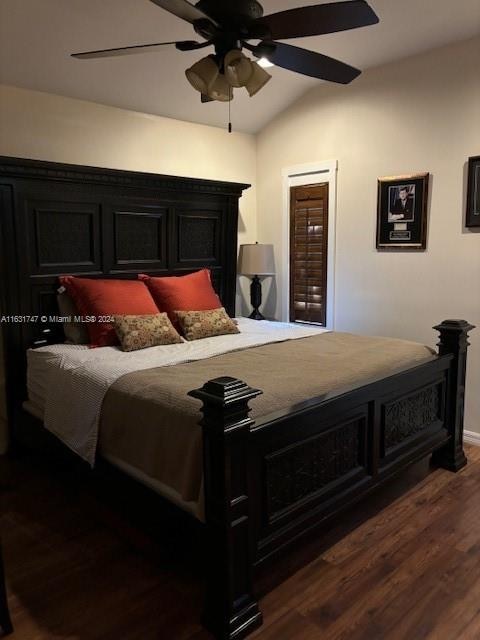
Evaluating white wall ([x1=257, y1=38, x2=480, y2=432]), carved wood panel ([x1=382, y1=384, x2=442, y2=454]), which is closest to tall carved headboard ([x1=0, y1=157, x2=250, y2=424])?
white wall ([x1=257, y1=38, x2=480, y2=432])

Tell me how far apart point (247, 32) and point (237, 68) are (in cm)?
14

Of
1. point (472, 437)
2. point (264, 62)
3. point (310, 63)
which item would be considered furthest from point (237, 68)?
point (472, 437)

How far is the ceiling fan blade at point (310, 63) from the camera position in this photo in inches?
85.3

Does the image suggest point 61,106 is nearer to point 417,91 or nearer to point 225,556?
point 417,91

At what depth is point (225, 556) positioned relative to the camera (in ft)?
5.64

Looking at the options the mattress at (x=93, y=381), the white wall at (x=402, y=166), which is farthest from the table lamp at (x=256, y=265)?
the mattress at (x=93, y=381)

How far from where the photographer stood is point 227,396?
64.7 inches

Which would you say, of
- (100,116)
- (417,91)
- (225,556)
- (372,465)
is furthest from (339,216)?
(225,556)

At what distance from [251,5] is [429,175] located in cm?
200

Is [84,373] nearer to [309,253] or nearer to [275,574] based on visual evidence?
[275,574]

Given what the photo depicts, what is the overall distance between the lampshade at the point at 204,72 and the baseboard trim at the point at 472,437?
2764mm

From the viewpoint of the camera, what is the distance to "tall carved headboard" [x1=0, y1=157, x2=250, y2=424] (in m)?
3.07

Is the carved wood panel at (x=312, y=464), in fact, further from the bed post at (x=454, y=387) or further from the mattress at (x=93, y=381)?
the bed post at (x=454, y=387)

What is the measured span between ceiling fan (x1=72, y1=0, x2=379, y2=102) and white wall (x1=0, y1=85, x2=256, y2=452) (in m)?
1.18
